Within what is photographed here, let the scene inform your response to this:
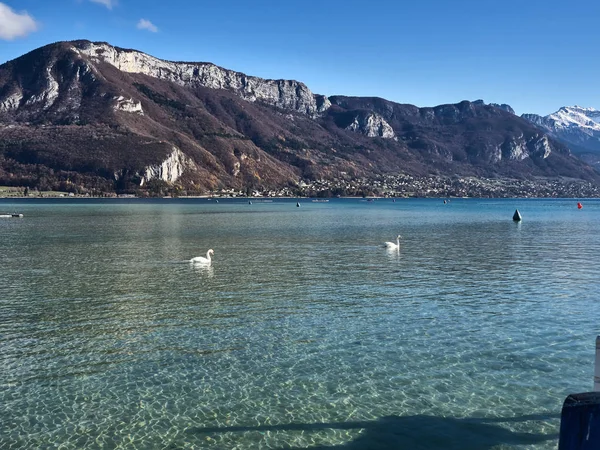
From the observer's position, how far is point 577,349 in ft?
65.9

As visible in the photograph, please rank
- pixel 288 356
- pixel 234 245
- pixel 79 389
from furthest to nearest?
pixel 234 245 → pixel 288 356 → pixel 79 389

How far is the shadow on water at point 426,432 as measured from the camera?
13047mm

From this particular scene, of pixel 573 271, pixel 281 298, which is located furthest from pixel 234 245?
pixel 573 271

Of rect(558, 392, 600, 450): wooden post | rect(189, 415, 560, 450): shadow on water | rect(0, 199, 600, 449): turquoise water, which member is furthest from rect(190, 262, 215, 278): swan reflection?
rect(558, 392, 600, 450): wooden post

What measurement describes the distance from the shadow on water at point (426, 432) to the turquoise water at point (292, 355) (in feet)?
0.18

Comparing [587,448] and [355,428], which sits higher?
[587,448]

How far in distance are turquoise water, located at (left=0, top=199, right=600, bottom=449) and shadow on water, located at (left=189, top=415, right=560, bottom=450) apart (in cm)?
5

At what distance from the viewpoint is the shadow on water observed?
42.8 feet

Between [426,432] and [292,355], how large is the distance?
7.09 metres

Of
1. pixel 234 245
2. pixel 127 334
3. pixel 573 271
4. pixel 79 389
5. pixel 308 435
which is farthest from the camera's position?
pixel 234 245

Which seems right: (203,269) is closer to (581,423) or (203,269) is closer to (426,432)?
(426,432)

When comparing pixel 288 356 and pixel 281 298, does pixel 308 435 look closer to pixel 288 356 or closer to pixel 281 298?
pixel 288 356

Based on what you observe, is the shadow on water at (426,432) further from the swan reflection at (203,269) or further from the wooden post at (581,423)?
the swan reflection at (203,269)

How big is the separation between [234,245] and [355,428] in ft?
157
